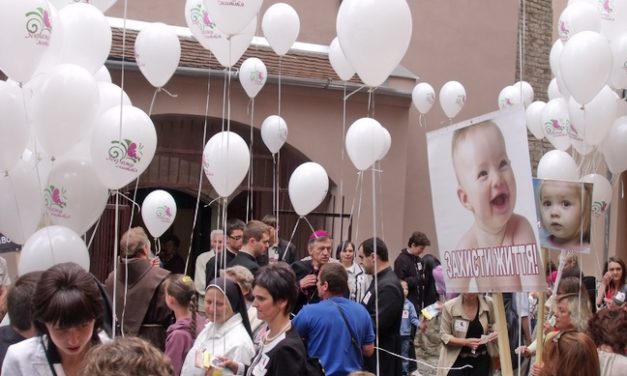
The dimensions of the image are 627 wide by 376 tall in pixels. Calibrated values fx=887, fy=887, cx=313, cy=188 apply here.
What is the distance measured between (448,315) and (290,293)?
2573mm

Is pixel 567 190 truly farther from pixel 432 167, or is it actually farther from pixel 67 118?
pixel 67 118

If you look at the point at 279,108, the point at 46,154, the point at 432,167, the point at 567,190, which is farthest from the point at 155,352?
the point at 279,108

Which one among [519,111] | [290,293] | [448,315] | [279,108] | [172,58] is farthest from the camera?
[279,108]

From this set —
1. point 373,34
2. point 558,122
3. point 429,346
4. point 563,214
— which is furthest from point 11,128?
point 558,122

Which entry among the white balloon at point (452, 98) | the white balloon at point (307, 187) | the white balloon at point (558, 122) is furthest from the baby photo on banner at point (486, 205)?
the white balloon at point (452, 98)

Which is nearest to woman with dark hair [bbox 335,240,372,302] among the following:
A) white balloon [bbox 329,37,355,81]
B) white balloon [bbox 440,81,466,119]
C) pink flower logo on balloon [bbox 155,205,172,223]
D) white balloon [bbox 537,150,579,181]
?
white balloon [bbox 537,150,579,181]

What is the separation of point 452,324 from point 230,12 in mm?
2934

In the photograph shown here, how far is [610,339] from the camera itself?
185 inches

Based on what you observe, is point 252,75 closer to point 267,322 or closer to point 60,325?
point 267,322

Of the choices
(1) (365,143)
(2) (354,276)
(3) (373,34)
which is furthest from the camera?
(1) (365,143)

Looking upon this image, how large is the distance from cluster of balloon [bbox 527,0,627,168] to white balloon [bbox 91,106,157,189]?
382 centimetres

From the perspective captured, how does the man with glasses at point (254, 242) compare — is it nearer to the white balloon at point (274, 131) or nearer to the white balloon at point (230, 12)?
the white balloon at point (230, 12)

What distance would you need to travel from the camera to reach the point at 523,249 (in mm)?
4492

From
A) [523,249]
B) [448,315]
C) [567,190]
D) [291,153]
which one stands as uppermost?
[291,153]
